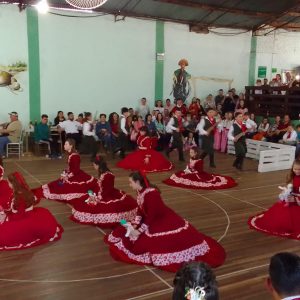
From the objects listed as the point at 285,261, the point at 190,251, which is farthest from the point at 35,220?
the point at 285,261

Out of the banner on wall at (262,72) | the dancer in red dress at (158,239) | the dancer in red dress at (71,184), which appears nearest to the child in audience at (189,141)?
the banner on wall at (262,72)

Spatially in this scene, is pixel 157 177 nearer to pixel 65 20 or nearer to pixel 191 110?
pixel 191 110

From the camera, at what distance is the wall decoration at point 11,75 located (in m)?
11.1

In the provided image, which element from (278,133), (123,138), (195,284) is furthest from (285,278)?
(278,133)

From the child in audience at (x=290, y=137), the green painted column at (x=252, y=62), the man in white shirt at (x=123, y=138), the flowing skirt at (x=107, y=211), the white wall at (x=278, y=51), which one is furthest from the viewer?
the white wall at (x=278, y=51)

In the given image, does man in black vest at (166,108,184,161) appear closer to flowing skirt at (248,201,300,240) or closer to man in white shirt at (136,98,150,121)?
man in white shirt at (136,98,150,121)

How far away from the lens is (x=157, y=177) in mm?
8375

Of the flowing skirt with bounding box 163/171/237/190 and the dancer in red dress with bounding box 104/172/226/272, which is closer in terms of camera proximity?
the dancer in red dress with bounding box 104/172/226/272

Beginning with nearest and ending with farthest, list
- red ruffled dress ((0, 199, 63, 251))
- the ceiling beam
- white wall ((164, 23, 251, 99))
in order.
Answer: red ruffled dress ((0, 199, 63, 251)) → the ceiling beam → white wall ((164, 23, 251, 99))

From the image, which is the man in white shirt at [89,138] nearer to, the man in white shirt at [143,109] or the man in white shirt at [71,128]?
the man in white shirt at [71,128]

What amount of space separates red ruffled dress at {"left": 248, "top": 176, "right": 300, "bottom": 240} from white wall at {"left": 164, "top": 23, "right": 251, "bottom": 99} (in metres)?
9.03

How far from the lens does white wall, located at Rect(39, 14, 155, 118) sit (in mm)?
11727

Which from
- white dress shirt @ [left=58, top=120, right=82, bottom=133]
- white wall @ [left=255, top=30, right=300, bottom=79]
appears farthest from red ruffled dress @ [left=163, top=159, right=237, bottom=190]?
white wall @ [left=255, top=30, right=300, bottom=79]

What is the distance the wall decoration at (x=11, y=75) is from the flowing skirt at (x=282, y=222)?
26.8 feet
